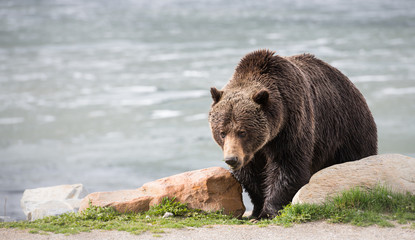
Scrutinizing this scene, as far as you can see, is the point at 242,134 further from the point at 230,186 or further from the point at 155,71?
the point at 155,71

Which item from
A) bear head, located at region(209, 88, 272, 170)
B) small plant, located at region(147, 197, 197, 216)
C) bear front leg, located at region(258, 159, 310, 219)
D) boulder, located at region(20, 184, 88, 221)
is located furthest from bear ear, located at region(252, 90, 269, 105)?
boulder, located at region(20, 184, 88, 221)

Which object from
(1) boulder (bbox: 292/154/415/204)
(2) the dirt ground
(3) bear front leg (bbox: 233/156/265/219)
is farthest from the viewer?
(3) bear front leg (bbox: 233/156/265/219)

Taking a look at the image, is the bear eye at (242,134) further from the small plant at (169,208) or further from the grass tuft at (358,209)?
the small plant at (169,208)

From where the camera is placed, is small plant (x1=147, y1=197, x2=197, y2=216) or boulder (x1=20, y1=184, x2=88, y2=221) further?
boulder (x1=20, y1=184, x2=88, y2=221)

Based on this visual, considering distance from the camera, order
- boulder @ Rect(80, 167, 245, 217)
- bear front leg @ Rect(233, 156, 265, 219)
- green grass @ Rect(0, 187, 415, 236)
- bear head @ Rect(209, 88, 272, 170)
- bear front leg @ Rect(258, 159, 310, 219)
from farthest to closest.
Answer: bear front leg @ Rect(233, 156, 265, 219)
boulder @ Rect(80, 167, 245, 217)
bear front leg @ Rect(258, 159, 310, 219)
bear head @ Rect(209, 88, 272, 170)
green grass @ Rect(0, 187, 415, 236)

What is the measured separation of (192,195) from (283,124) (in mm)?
1532

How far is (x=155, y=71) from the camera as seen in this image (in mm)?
23688

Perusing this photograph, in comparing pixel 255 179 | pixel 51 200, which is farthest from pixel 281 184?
pixel 51 200

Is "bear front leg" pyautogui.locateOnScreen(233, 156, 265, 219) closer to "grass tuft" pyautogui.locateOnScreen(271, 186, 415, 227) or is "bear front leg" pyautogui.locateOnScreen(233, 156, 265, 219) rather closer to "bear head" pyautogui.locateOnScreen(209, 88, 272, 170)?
"bear head" pyautogui.locateOnScreen(209, 88, 272, 170)

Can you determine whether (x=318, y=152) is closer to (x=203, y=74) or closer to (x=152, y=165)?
(x=152, y=165)

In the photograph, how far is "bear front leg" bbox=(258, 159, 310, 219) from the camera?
6992mm

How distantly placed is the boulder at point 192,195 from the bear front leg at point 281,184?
19.2 inches

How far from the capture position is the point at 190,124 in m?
17.0

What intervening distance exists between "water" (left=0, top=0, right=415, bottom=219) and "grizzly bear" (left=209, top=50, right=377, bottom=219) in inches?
228
